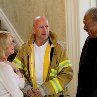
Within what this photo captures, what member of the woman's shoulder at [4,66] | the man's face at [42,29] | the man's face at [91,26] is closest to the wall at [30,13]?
the man's face at [42,29]

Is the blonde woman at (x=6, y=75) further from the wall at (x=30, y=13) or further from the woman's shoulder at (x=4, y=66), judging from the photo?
the wall at (x=30, y=13)

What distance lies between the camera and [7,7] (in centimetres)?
436

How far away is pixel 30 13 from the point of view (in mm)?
3961

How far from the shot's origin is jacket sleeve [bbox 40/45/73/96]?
271 centimetres

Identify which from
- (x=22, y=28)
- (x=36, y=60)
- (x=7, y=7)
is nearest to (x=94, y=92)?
(x=36, y=60)

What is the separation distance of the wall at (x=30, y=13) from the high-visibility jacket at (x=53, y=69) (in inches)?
28.9

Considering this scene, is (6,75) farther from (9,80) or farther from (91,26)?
(91,26)

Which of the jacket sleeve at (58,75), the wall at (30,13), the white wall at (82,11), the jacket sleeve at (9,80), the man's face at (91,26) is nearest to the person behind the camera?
the jacket sleeve at (9,80)

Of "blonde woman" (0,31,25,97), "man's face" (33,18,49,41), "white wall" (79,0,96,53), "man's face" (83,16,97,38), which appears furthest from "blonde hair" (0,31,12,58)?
"white wall" (79,0,96,53)

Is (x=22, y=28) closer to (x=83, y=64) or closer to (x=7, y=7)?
(x=7, y=7)

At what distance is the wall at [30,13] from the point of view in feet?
11.5

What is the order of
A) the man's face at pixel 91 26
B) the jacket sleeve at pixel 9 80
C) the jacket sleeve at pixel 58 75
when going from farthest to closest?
the jacket sleeve at pixel 58 75 < the man's face at pixel 91 26 < the jacket sleeve at pixel 9 80

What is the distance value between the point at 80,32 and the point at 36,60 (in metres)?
0.80

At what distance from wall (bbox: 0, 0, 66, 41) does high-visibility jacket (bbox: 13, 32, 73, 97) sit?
0.74 m
